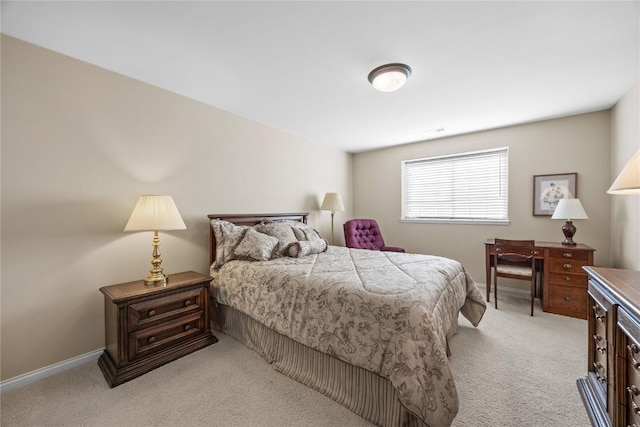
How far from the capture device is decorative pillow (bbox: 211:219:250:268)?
8.76 ft

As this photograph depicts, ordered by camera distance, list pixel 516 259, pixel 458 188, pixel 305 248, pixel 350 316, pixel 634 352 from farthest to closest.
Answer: pixel 458 188 < pixel 516 259 < pixel 305 248 < pixel 350 316 < pixel 634 352

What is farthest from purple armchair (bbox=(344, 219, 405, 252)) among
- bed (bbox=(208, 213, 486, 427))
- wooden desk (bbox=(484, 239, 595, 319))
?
wooden desk (bbox=(484, 239, 595, 319))

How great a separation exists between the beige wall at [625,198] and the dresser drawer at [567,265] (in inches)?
13.8

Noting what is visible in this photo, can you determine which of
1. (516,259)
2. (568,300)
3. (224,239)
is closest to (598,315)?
(516,259)

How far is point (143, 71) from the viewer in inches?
88.6

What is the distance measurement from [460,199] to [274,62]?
11.5 feet

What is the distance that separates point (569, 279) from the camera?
114 inches

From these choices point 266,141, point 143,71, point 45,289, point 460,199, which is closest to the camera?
point 45,289

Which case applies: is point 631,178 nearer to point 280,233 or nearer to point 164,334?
point 280,233

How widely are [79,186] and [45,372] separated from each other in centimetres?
140

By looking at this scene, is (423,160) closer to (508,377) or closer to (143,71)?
(508,377)

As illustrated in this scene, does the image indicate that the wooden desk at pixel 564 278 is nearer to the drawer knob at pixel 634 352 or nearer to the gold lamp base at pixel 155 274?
the drawer knob at pixel 634 352

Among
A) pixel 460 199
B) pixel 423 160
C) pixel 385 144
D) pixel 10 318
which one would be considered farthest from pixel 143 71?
pixel 460 199

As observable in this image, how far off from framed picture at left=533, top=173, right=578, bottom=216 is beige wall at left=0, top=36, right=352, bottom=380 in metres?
4.19
